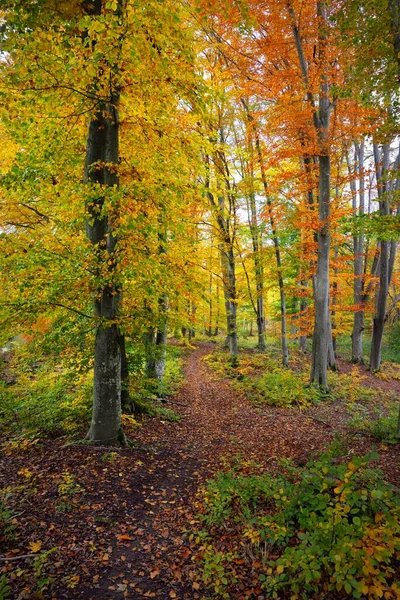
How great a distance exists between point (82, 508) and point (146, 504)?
2.88ft

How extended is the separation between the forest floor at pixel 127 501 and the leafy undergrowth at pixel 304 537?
0.77ft

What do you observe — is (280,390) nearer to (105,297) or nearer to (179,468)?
(179,468)

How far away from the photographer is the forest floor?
2.96 meters

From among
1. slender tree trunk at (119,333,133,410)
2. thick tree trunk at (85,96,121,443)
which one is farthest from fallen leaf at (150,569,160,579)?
slender tree trunk at (119,333,133,410)

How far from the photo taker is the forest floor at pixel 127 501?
2.96 m

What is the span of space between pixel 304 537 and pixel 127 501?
8.04 feet

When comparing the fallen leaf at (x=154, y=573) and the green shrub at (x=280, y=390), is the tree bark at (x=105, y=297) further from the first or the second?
the green shrub at (x=280, y=390)

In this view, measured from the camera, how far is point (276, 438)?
695 cm

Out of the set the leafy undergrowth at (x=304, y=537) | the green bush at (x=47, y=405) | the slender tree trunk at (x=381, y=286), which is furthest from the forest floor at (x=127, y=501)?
the slender tree trunk at (x=381, y=286)

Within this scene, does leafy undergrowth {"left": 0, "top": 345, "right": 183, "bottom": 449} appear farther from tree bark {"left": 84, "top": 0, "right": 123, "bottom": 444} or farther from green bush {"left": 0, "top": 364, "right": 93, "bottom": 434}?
tree bark {"left": 84, "top": 0, "right": 123, "bottom": 444}

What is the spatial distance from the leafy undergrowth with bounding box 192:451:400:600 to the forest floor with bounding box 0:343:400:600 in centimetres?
23

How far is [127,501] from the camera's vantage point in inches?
168

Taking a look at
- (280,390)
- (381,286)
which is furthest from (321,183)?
(280,390)

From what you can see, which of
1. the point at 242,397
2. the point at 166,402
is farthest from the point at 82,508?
the point at 242,397
